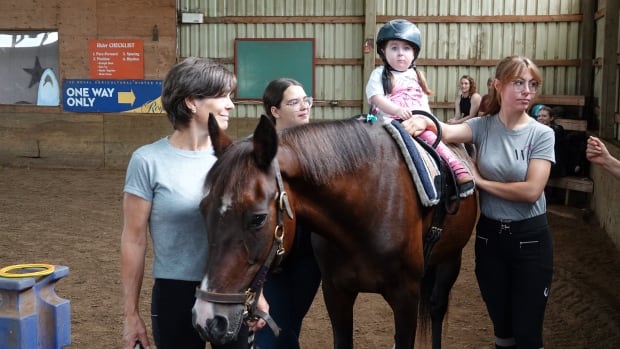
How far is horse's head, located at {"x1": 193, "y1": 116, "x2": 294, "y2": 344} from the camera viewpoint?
185cm

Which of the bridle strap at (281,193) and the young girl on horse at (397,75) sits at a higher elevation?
the young girl on horse at (397,75)

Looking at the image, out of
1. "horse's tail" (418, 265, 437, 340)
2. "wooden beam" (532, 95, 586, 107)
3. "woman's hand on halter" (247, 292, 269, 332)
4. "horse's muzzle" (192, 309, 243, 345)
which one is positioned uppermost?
"wooden beam" (532, 95, 586, 107)

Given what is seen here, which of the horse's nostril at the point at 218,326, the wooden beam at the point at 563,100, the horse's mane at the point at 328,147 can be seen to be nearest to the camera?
the horse's nostril at the point at 218,326

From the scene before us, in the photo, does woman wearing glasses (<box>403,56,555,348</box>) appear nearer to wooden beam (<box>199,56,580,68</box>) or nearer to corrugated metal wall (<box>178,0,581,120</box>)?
wooden beam (<box>199,56,580,68</box>)

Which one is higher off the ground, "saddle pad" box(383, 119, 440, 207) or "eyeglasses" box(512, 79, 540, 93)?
"eyeglasses" box(512, 79, 540, 93)

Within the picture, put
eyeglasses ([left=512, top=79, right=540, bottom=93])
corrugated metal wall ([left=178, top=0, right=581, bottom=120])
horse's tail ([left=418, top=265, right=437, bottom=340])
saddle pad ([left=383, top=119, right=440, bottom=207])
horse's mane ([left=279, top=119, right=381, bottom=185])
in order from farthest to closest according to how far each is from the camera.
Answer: corrugated metal wall ([left=178, top=0, right=581, bottom=120]) → horse's tail ([left=418, top=265, right=437, bottom=340]) → eyeglasses ([left=512, top=79, right=540, bottom=93]) → saddle pad ([left=383, top=119, right=440, bottom=207]) → horse's mane ([left=279, top=119, right=381, bottom=185])

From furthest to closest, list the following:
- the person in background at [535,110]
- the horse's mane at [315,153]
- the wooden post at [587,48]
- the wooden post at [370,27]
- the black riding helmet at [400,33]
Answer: the wooden post at [370,27] < the wooden post at [587,48] < the person in background at [535,110] < the black riding helmet at [400,33] < the horse's mane at [315,153]

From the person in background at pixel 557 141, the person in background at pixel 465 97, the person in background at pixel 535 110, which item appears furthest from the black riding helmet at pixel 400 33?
the person in background at pixel 465 97

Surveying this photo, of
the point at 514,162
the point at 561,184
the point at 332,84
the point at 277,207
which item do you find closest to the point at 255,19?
the point at 332,84

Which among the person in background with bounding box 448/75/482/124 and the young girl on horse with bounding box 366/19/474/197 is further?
the person in background with bounding box 448/75/482/124

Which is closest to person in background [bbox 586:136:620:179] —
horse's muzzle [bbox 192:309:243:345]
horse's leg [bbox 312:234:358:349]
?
horse's leg [bbox 312:234:358:349]

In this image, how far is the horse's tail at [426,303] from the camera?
11.6 ft

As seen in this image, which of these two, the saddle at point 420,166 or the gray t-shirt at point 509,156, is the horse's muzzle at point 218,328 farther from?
the gray t-shirt at point 509,156

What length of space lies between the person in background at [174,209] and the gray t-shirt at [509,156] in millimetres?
1240
